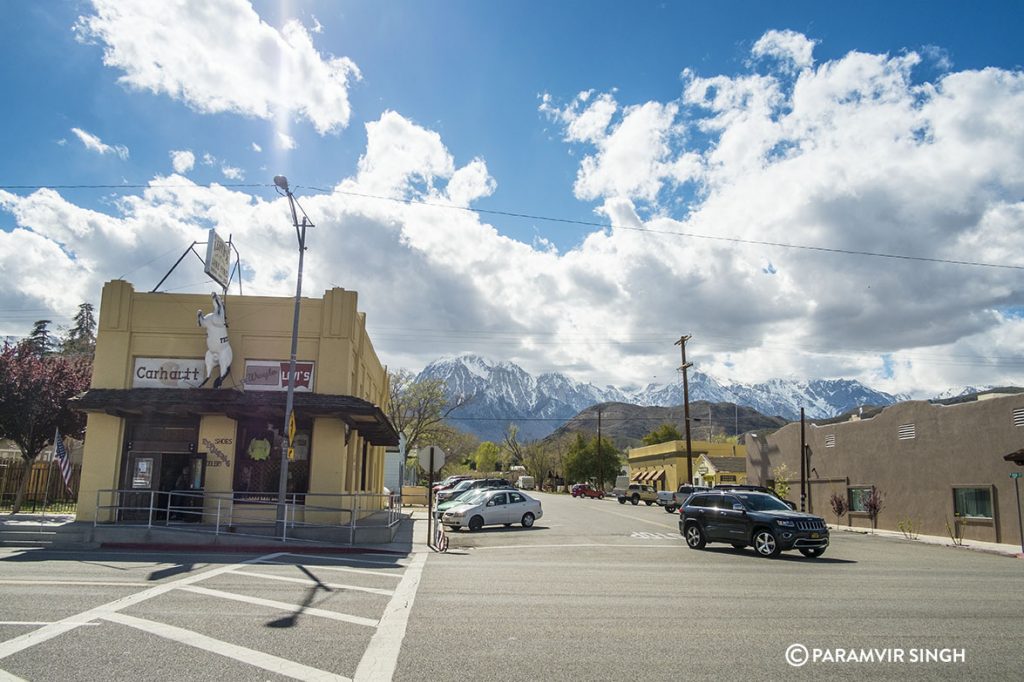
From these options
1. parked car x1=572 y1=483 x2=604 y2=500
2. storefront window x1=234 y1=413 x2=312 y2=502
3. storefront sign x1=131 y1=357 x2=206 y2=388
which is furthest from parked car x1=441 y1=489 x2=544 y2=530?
parked car x1=572 y1=483 x2=604 y2=500

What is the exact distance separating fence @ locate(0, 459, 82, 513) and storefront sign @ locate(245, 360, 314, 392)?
498 inches

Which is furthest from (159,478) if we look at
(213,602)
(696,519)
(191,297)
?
(696,519)

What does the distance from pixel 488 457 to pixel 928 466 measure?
10959cm

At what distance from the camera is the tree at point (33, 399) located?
2691 cm

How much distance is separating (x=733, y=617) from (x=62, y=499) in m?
33.2

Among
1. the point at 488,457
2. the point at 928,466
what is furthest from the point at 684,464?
the point at 488,457

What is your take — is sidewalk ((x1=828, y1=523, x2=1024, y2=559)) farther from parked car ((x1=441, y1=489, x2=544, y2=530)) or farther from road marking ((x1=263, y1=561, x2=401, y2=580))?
road marking ((x1=263, y1=561, x2=401, y2=580))

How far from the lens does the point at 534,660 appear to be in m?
6.85

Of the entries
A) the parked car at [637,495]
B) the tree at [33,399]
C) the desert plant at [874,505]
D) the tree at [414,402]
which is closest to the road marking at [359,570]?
the tree at [33,399]

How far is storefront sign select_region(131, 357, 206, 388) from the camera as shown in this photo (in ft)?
71.5

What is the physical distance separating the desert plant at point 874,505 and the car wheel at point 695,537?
16.2 metres

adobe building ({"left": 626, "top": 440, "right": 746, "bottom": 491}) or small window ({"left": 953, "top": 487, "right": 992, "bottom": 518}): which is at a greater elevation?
adobe building ({"left": 626, "top": 440, "right": 746, "bottom": 491})

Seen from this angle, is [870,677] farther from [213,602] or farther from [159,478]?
[159,478]

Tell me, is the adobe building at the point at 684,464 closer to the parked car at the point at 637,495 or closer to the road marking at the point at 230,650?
the parked car at the point at 637,495
